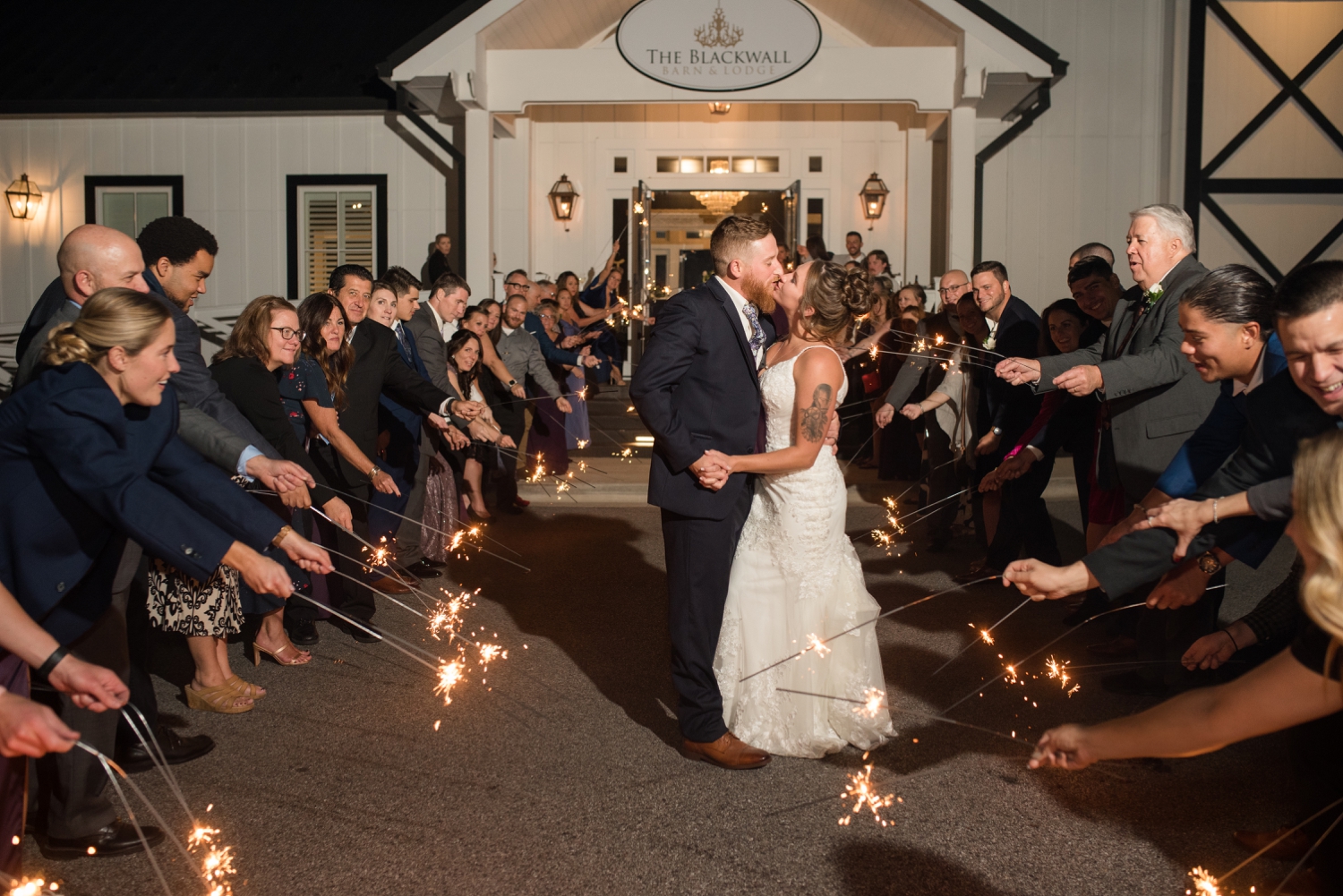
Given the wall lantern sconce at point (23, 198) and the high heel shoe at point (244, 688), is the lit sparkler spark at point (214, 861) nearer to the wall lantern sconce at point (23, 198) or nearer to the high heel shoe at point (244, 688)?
the high heel shoe at point (244, 688)

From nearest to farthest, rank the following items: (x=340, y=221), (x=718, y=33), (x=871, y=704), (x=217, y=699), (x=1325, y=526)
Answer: (x=1325, y=526) < (x=871, y=704) < (x=217, y=699) < (x=718, y=33) < (x=340, y=221)

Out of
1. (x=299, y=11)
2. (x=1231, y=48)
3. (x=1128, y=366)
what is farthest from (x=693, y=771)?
(x=299, y=11)

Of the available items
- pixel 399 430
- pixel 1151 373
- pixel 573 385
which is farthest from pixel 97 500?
pixel 573 385

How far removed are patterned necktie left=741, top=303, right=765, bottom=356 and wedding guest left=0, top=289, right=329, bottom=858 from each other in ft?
6.37

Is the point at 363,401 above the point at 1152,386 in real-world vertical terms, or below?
below

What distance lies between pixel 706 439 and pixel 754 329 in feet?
1.82

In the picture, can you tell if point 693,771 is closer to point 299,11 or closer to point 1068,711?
point 1068,711

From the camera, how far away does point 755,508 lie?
4613 mm

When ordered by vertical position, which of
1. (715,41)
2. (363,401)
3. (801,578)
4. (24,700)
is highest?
(715,41)

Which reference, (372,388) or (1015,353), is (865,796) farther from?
(372,388)

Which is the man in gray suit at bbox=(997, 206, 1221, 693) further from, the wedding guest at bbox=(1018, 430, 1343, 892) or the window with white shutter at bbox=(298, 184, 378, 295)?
the window with white shutter at bbox=(298, 184, 378, 295)

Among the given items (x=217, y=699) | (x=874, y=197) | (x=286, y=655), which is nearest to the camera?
(x=217, y=699)

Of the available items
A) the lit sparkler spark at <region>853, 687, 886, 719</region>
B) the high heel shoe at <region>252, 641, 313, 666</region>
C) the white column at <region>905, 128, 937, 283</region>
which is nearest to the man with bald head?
the high heel shoe at <region>252, 641, 313, 666</region>

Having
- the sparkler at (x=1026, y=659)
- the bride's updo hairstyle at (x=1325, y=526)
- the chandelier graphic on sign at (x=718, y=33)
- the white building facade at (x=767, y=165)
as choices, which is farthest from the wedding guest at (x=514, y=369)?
the bride's updo hairstyle at (x=1325, y=526)
